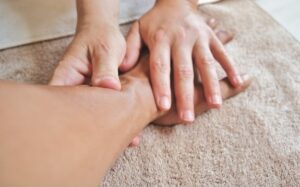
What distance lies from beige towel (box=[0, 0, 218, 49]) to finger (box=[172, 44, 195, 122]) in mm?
356

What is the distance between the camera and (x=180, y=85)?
2.50 ft

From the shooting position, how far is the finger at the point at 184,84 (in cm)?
75

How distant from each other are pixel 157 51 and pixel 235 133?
26 centimetres

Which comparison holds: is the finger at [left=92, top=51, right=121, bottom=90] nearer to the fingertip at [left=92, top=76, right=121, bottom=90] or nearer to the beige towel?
the fingertip at [left=92, top=76, right=121, bottom=90]

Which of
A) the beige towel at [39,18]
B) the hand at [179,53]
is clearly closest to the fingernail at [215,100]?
the hand at [179,53]

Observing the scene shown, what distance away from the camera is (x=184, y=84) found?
2.49 ft

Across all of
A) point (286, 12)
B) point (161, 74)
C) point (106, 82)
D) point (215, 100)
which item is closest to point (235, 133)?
point (215, 100)

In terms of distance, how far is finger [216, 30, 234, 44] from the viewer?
3.18ft

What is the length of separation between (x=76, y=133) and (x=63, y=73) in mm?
224

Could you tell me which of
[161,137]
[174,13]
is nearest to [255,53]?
[174,13]

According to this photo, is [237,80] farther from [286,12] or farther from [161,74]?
[286,12]

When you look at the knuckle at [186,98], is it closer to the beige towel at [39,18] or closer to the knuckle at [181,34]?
the knuckle at [181,34]

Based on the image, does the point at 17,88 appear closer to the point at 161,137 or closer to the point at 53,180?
the point at 53,180

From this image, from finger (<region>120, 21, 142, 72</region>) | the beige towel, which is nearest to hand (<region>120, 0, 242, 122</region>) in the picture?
finger (<region>120, 21, 142, 72</region>)
